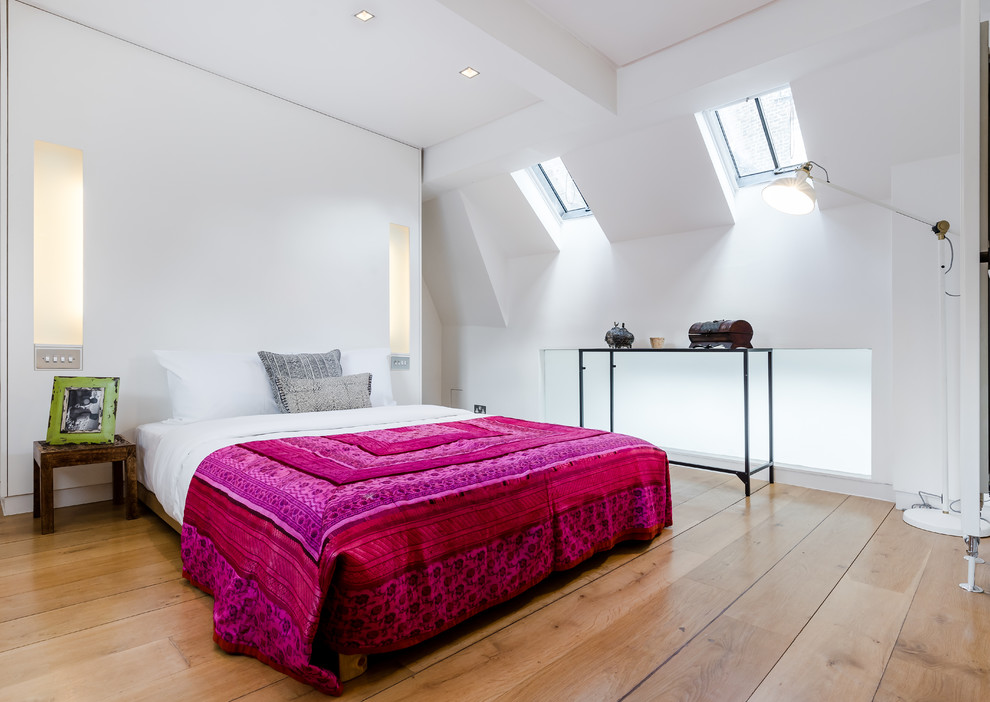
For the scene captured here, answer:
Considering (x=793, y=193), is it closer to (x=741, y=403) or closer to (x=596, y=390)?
(x=741, y=403)

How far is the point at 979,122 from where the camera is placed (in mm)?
1807

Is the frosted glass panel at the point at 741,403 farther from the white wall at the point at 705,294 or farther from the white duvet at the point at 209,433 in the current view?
the white duvet at the point at 209,433

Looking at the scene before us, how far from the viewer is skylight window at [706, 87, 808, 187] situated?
11.6 feet

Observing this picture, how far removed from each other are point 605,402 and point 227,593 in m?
3.45

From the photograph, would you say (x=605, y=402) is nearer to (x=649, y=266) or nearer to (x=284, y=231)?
(x=649, y=266)

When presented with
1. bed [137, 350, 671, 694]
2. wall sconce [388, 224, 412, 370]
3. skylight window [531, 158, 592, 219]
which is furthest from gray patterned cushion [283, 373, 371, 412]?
skylight window [531, 158, 592, 219]

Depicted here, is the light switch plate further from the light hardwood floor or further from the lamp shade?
the lamp shade

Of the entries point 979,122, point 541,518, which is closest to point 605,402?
point 541,518

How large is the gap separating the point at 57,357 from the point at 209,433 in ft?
3.97

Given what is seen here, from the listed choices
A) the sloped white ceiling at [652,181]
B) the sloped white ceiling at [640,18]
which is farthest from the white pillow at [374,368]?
the sloped white ceiling at [640,18]

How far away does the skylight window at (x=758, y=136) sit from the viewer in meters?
3.52

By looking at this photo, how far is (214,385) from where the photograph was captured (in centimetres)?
314

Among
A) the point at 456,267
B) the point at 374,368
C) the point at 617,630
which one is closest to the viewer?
the point at 617,630

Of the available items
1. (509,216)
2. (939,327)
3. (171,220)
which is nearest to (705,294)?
(939,327)
